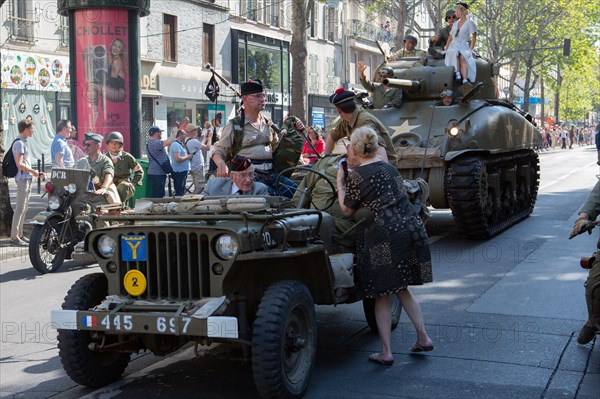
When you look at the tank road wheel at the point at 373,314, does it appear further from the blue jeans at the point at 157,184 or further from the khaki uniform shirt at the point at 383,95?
the blue jeans at the point at 157,184

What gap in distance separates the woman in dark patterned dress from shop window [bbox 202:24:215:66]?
32.7 meters

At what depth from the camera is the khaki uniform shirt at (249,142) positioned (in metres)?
8.10

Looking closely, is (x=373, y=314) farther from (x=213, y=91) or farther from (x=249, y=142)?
(x=213, y=91)

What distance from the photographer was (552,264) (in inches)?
423

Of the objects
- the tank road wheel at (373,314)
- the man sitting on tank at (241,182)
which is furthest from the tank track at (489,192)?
the man sitting on tank at (241,182)

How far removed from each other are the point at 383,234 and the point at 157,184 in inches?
418

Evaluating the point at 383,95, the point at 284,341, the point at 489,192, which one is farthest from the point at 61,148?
the point at 284,341

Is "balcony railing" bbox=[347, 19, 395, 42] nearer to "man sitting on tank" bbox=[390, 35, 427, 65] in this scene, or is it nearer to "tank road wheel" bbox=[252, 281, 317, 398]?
"man sitting on tank" bbox=[390, 35, 427, 65]

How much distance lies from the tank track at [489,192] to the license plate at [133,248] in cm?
765

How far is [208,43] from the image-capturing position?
128 ft

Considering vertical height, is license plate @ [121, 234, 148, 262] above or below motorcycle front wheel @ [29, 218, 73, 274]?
above

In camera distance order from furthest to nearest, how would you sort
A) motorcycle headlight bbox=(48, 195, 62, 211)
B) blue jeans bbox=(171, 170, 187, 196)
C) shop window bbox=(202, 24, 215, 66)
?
shop window bbox=(202, 24, 215, 66) < blue jeans bbox=(171, 170, 187, 196) < motorcycle headlight bbox=(48, 195, 62, 211)

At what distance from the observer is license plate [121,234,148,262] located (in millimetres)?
5508

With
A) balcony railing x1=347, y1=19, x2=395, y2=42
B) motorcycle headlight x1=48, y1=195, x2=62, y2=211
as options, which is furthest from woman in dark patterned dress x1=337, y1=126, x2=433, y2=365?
balcony railing x1=347, y1=19, x2=395, y2=42
